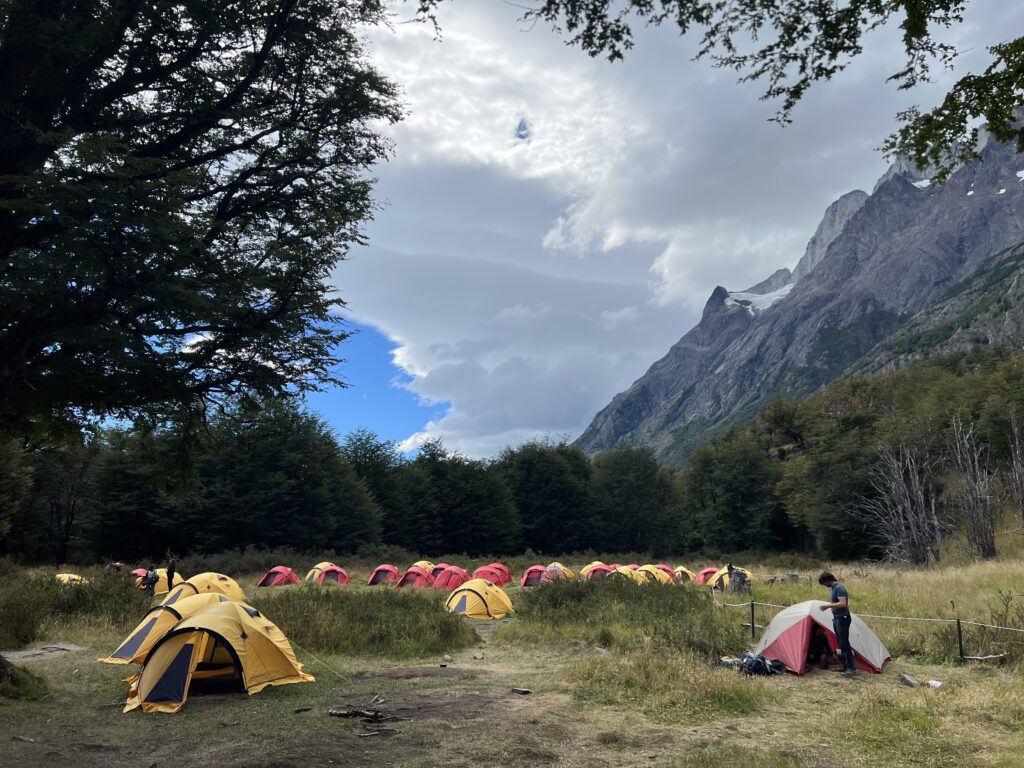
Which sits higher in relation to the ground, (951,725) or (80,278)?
(80,278)

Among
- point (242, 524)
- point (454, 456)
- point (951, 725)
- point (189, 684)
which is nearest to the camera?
point (951, 725)

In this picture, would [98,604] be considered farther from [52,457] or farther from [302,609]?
[52,457]

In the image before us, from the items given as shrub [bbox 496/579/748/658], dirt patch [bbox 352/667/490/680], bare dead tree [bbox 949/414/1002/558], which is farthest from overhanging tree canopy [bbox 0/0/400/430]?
bare dead tree [bbox 949/414/1002/558]

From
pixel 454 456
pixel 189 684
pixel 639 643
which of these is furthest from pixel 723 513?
pixel 189 684

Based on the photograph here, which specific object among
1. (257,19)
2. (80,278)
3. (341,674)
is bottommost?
(341,674)

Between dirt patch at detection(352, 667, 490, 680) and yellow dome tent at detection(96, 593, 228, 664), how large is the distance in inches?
106

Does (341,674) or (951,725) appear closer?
(951,725)

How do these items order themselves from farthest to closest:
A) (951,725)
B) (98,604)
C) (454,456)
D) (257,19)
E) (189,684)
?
1. (454,456)
2. (98,604)
3. (189,684)
4. (257,19)
5. (951,725)

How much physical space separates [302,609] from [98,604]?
205 inches

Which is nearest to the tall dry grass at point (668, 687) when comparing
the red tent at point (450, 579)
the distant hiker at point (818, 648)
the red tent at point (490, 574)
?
the distant hiker at point (818, 648)

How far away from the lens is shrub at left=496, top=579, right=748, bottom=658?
11.8 m

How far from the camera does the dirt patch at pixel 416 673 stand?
10.8 metres

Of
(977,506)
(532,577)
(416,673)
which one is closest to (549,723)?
(416,673)

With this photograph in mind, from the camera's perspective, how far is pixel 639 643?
1148cm
